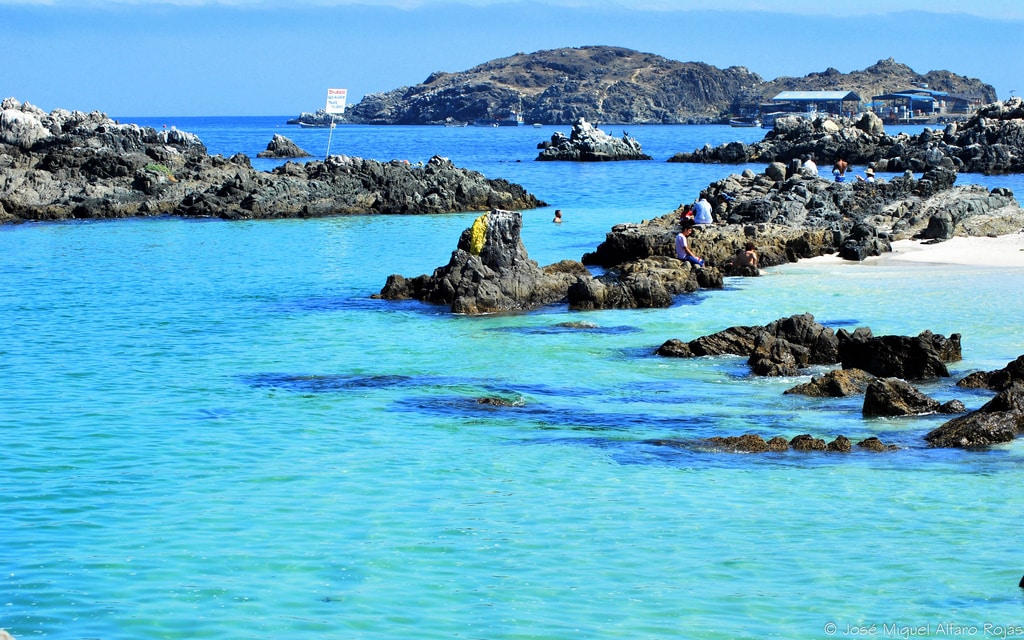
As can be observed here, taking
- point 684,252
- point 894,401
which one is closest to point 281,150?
point 684,252

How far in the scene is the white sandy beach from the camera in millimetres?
29638

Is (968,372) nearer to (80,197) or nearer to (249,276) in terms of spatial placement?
(249,276)

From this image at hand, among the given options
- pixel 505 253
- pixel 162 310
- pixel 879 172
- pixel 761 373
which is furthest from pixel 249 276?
pixel 879 172

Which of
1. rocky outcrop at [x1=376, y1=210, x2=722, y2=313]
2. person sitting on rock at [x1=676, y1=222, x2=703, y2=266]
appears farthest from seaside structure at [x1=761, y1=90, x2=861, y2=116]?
rocky outcrop at [x1=376, y1=210, x2=722, y2=313]

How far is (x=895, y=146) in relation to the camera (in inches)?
3327

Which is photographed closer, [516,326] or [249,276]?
[516,326]

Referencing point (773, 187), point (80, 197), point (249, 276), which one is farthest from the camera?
point (80, 197)

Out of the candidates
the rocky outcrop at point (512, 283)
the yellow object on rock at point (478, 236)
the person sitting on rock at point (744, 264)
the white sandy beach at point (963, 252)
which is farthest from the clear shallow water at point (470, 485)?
the white sandy beach at point (963, 252)

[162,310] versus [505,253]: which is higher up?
[505,253]

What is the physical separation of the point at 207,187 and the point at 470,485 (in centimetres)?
4277

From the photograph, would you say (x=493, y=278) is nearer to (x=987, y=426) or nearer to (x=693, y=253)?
(x=693, y=253)

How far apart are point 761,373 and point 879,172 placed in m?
64.8

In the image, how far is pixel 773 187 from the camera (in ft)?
140

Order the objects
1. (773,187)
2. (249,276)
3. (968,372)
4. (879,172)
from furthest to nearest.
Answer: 1. (879,172)
2. (773,187)
3. (249,276)
4. (968,372)
